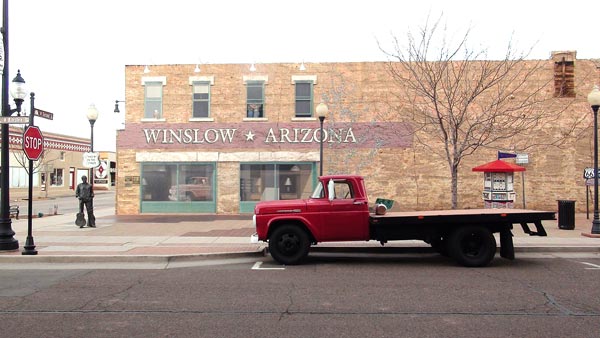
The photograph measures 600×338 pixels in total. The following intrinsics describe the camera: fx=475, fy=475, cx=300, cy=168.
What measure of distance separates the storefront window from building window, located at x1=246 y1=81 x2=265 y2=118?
240 cm

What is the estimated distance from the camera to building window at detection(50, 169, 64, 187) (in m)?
51.0

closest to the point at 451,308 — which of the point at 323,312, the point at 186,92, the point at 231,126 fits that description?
the point at 323,312

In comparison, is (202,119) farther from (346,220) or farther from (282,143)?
(346,220)

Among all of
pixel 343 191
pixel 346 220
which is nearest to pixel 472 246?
pixel 346 220

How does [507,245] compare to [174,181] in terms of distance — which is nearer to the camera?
[507,245]

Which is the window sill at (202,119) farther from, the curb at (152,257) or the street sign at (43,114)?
the curb at (152,257)

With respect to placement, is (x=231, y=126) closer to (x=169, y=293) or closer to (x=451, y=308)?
(x=169, y=293)

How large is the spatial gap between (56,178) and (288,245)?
49352 millimetres

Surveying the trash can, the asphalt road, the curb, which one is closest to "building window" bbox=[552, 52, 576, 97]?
the trash can

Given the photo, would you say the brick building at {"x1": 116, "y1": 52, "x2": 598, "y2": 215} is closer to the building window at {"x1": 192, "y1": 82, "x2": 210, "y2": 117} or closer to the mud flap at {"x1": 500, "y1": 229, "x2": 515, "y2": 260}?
the building window at {"x1": 192, "y1": 82, "x2": 210, "y2": 117}

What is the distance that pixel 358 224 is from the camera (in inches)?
390

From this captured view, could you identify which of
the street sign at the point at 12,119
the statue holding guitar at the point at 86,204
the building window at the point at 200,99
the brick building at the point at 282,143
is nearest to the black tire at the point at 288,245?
the street sign at the point at 12,119

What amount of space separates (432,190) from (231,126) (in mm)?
9336

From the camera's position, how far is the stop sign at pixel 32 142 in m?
10.8
